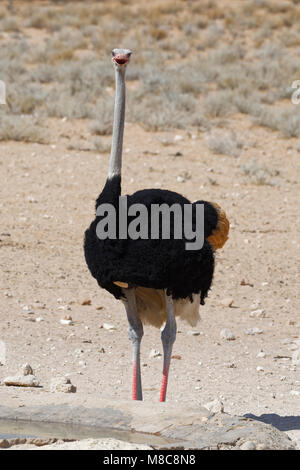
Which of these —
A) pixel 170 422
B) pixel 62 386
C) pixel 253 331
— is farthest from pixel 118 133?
pixel 253 331

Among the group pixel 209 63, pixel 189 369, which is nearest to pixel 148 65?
pixel 209 63

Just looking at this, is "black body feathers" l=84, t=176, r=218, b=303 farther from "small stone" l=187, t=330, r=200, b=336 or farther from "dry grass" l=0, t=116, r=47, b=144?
"dry grass" l=0, t=116, r=47, b=144

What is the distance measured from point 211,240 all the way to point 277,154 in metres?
7.75

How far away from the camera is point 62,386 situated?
5.29m

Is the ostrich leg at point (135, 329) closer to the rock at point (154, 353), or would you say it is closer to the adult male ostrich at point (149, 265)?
the adult male ostrich at point (149, 265)

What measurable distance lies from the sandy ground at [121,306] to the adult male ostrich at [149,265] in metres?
0.56

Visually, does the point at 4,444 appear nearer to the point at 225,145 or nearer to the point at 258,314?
the point at 258,314

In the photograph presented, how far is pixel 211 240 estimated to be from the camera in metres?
5.38

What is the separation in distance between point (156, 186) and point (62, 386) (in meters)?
5.67

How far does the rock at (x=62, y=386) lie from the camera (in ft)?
17.3

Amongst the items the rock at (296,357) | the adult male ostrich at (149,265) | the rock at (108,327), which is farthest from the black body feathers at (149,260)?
the rock at (108,327)
